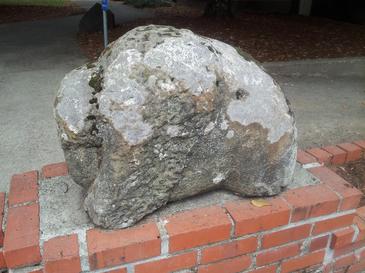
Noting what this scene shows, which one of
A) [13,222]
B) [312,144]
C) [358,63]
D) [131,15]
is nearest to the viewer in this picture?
[13,222]

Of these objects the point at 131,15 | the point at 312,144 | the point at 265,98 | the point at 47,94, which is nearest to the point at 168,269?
the point at 265,98

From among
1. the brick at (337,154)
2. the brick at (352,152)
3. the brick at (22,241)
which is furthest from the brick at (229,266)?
the brick at (352,152)

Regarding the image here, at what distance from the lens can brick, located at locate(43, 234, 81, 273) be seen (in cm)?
169

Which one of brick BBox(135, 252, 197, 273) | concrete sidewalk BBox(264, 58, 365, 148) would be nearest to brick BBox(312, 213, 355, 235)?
brick BBox(135, 252, 197, 273)

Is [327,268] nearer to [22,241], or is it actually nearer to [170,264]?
[170,264]

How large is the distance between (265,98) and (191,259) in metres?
0.85

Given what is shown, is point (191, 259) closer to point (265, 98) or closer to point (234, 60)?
point (265, 98)

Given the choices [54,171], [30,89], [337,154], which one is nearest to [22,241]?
[54,171]

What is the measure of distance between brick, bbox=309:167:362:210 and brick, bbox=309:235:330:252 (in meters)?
0.21

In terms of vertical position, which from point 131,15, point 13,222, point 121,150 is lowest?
point 131,15

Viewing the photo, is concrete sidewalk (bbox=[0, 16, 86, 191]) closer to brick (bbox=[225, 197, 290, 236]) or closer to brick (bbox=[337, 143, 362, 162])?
brick (bbox=[225, 197, 290, 236])

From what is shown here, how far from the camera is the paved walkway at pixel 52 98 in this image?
12.9ft

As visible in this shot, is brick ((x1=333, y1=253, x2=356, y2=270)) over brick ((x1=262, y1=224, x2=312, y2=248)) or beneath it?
beneath

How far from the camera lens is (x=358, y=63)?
704 centimetres
